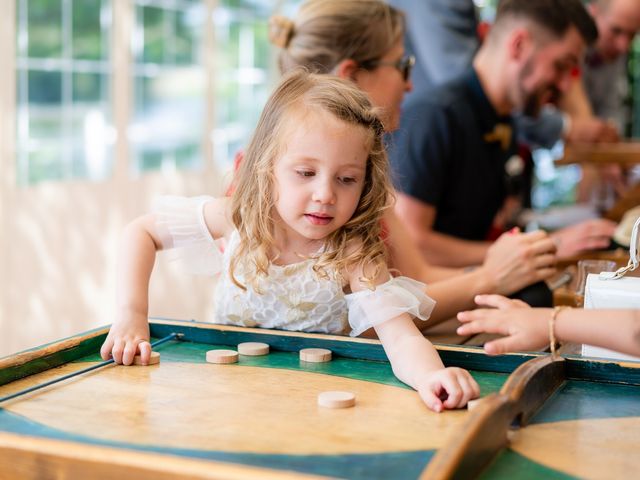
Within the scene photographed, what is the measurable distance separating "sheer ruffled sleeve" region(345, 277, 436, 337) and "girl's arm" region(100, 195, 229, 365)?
1.18 ft

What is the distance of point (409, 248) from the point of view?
2168mm

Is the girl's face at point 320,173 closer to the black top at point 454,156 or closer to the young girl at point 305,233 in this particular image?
the young girl at point 305,233

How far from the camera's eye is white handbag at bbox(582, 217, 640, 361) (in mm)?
1467

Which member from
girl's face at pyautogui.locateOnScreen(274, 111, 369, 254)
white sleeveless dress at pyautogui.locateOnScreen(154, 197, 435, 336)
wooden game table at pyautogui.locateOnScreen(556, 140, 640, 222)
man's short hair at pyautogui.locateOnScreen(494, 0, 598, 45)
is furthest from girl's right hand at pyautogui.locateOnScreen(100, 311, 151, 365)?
wooden game table at pyautogui.locateOnScreen(556, 140, 640, 222)

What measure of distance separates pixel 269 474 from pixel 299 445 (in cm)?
16

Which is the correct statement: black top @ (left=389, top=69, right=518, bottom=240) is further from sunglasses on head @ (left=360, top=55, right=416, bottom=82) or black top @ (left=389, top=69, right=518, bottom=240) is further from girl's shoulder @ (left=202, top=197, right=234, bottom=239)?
girl's shoulder @ (left=202, top=197, right=234, bottom=239)

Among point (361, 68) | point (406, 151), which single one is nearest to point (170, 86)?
point (406, 151)

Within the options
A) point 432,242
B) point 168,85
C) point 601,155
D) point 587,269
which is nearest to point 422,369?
point 587,269

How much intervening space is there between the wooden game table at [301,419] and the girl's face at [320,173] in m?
0.22

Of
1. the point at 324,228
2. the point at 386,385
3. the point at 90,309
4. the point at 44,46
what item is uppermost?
the point at 44,46

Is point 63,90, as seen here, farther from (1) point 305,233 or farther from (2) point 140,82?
(1) point 305,233

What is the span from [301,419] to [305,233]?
53 cm

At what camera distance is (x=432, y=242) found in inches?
112

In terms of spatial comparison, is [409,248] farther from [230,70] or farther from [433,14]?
[230,70]
